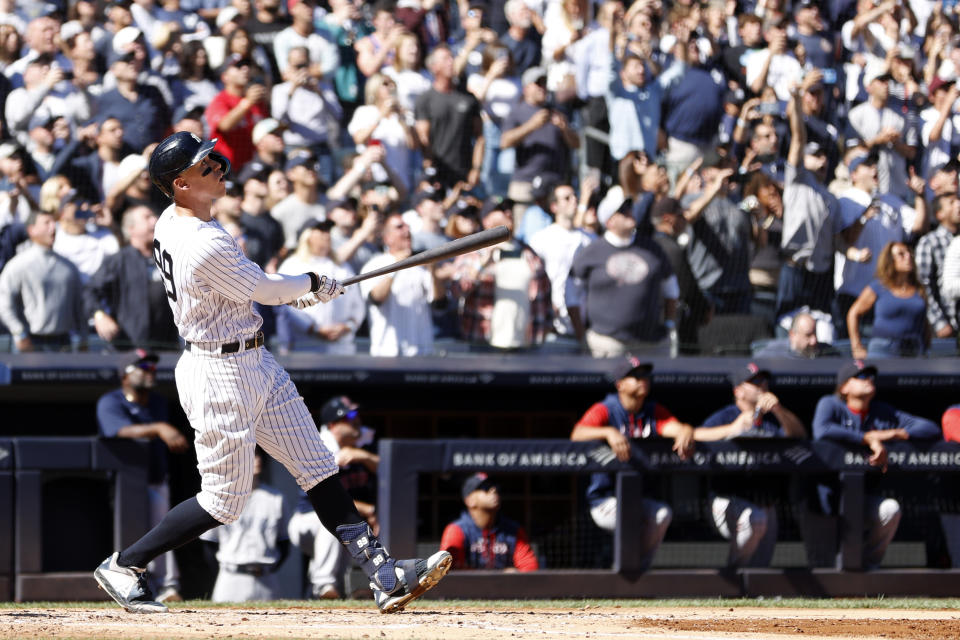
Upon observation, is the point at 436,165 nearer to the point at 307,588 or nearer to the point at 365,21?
the point at 365,21

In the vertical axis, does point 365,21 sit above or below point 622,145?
above

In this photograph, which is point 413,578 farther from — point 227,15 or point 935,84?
point 935,84

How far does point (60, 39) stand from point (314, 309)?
3216 mm

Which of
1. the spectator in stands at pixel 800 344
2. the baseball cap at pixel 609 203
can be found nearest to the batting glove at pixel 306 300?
the spectator in stands at pixel 800 344

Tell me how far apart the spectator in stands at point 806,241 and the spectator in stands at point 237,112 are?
3.30m

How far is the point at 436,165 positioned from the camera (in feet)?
30.8

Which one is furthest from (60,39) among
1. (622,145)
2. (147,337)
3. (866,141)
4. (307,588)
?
(866,141)

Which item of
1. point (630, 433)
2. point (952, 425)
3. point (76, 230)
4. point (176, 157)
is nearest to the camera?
point (176, 157)

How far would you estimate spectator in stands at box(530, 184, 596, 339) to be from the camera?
8164 millimetres

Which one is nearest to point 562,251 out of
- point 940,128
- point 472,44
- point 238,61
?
point 472,44

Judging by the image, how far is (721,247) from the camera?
27.8ft

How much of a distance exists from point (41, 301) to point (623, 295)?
121 inches

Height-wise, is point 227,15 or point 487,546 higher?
point 227,15

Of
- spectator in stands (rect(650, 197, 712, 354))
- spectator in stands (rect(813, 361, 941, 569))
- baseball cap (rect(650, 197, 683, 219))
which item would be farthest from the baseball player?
baseball cap (rect(650, 197, 683, 219))
